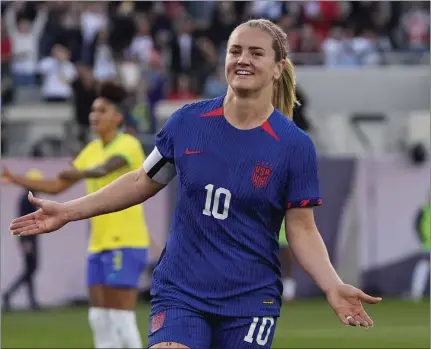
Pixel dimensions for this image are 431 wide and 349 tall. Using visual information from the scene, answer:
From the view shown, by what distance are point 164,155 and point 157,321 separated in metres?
0.84

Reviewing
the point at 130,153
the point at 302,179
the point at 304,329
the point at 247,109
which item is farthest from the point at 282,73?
the point at 304,329

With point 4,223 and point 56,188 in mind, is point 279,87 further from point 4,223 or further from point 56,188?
point 4,223

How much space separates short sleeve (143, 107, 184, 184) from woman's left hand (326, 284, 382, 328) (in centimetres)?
109

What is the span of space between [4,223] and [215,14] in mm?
7554

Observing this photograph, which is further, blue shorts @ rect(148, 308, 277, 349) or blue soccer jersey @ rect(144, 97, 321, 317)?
blue soccer jersey @ rect(144, 97, 321, 317)

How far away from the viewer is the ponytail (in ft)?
22.3

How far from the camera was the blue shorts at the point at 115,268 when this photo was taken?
11.3 m

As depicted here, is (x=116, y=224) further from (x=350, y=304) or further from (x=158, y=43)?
(x=158, y=43)

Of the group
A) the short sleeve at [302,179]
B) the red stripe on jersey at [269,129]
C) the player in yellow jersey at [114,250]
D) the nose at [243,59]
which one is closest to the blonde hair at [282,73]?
the nose at [243,59]

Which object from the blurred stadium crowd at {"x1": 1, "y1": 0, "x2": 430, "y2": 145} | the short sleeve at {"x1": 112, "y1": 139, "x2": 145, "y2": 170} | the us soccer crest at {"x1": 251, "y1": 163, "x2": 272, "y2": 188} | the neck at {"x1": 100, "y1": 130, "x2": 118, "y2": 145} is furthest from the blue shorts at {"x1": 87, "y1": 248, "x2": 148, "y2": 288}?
the blurred stadium crowd at {"x1": 1, "y1": 0, "x2": 430, "y2": 145}

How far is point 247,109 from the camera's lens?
645 centimetres

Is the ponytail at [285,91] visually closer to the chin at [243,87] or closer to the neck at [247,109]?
the neck at [247,109]

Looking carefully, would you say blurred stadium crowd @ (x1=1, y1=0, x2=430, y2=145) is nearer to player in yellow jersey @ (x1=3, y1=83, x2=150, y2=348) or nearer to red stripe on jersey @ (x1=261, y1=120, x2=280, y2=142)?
player in yellow jersey @ (x1=3, y1=83, x2=150, y2=348)

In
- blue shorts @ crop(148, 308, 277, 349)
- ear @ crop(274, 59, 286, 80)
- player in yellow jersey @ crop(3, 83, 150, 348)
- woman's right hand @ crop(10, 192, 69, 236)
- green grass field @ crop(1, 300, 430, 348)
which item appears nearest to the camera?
blue shorts @ crop(148, 308, 277, 349)
